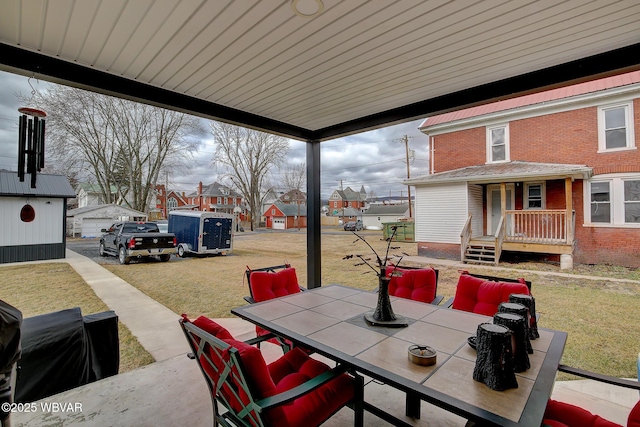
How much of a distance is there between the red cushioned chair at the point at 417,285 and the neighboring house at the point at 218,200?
722 inches

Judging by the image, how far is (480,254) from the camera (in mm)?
6988

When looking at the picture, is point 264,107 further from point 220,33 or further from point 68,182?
point 68,182

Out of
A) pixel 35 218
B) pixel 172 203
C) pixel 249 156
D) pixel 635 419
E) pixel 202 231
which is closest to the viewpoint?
pixel 635 419

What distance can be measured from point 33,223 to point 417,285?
10.0 meters

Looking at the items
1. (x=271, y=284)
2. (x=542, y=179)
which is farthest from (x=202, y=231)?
(x=542, y=179)

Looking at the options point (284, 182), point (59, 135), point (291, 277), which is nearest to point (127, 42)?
point (291, 277)

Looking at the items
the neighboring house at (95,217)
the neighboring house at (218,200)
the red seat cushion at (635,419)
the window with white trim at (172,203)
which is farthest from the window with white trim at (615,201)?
the neighboring house at (218,200)

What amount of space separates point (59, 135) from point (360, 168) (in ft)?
49.0

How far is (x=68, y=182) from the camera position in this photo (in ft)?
26.9

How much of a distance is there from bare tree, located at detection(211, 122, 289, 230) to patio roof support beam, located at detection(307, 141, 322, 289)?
11318mm

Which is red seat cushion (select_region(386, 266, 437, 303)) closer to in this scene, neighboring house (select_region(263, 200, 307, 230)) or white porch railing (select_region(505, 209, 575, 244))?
white porch railing (select_region(505, 209, 575, 244))

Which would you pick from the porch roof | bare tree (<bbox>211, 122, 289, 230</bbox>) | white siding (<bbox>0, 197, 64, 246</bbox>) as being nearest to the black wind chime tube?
white siding (<bbox>0, 197, 64, 246</bbox>)

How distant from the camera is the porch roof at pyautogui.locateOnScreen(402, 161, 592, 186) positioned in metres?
6.05

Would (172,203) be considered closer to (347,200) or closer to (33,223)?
(33,223)
